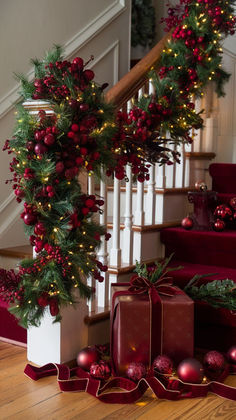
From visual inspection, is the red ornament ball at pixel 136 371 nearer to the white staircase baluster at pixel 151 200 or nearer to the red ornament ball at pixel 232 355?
the red ornament ball at pixel 232 355

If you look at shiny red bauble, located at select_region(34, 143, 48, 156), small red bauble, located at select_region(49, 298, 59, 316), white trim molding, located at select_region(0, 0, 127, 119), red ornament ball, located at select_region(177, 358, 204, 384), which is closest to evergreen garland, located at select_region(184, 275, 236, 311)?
red ornament ball, located at select_region(177, 358, 204, 384)

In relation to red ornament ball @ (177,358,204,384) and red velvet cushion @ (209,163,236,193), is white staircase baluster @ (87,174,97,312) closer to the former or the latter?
red ornament ball @ (177,358,204,384)

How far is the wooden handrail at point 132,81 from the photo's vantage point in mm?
2582

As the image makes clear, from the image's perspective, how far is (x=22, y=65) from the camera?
340 centimetres

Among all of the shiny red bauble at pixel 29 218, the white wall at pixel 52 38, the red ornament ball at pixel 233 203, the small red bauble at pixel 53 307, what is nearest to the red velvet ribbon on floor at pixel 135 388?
the small red bauble at pixel 53 307

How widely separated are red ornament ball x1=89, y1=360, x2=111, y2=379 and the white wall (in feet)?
4.63

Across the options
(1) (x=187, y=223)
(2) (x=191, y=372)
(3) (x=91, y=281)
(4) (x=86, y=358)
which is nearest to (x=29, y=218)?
(3) (x=91, y=281)

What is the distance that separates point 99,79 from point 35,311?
245cm

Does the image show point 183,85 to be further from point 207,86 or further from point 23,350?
point 23,350

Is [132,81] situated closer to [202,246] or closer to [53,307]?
[202,246]

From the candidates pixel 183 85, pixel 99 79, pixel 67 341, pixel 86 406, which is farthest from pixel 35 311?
pixel 99 79

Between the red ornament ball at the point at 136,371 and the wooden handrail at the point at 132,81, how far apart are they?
1233mm

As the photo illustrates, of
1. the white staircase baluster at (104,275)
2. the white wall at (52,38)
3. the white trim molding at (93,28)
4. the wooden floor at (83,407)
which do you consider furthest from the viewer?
the white trim molding at (93,28)

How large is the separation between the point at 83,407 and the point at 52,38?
2666 millimetres
